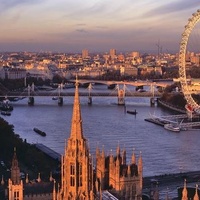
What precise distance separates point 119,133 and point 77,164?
1419cm

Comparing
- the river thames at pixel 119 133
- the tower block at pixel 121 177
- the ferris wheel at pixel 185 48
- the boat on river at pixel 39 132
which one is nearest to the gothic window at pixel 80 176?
the tower block at pixel 121 177

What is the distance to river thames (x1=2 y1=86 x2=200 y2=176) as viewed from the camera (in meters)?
16.0

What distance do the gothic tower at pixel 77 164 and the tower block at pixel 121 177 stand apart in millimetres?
2170

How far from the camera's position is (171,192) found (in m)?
11.9

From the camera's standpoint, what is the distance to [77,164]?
22.7 ft

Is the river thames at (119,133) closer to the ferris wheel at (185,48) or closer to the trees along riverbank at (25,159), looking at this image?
the trees along riverbank at (25,159)

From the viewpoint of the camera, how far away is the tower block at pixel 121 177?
909cm

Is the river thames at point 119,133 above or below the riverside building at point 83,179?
below

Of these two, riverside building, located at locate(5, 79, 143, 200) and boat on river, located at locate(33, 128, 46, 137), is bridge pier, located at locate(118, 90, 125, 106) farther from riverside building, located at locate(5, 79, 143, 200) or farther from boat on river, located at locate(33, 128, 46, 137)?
riverside building, located at locate(5, 79, 143, 200)

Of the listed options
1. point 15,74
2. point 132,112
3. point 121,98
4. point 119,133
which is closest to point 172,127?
point 119,133

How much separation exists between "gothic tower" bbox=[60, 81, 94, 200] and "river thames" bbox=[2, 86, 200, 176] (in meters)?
6.08

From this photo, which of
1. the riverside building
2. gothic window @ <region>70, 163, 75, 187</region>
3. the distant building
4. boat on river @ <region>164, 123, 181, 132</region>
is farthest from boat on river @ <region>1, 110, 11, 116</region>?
the distant building

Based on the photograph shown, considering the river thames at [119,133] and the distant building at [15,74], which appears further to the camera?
the distant building at [15,74]

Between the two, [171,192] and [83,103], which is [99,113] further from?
[171,192]
